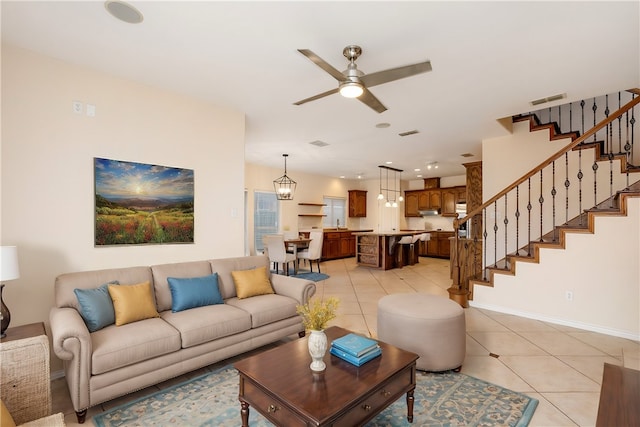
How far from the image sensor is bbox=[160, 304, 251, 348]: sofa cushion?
253 centimetres

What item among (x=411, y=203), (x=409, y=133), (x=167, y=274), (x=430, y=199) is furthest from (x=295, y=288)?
(x=411, y=203)

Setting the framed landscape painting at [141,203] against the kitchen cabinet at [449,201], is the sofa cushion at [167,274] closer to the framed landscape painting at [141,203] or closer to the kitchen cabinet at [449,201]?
the framed landscape painting at [141,203]

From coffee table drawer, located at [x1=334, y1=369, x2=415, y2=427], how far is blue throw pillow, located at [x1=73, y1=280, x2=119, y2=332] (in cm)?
205

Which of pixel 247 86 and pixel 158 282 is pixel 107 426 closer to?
pixel 158 282

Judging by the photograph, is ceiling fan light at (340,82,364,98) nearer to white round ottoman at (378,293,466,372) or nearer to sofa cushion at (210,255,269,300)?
white round ottoman at (378,293,466,372)

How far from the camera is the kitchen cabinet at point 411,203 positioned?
1073 cm

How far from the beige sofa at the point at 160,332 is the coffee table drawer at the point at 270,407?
900mm

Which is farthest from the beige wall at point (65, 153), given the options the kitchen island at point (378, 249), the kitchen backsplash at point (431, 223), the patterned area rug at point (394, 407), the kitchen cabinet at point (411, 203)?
the kitchen backsplash at point (431, 223)

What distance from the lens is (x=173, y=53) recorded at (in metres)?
2.67

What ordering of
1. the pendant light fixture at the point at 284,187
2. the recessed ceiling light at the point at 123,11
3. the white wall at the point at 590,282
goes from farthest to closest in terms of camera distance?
1. the pendant light fixture at the point at 284,187
2. the white wall at the point at 590,282
3. the recessed ceiling light at the point at 123,11

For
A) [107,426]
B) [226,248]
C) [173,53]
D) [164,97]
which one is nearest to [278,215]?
[226,248]

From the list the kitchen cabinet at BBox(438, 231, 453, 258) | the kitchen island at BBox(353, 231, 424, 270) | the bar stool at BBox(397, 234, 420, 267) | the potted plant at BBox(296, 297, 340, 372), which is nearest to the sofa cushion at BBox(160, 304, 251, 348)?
the potted plant at BBox(296, 297, 340, 372)

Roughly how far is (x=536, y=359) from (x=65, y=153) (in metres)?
4.85

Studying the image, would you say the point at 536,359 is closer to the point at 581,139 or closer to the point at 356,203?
the point at 581,139
